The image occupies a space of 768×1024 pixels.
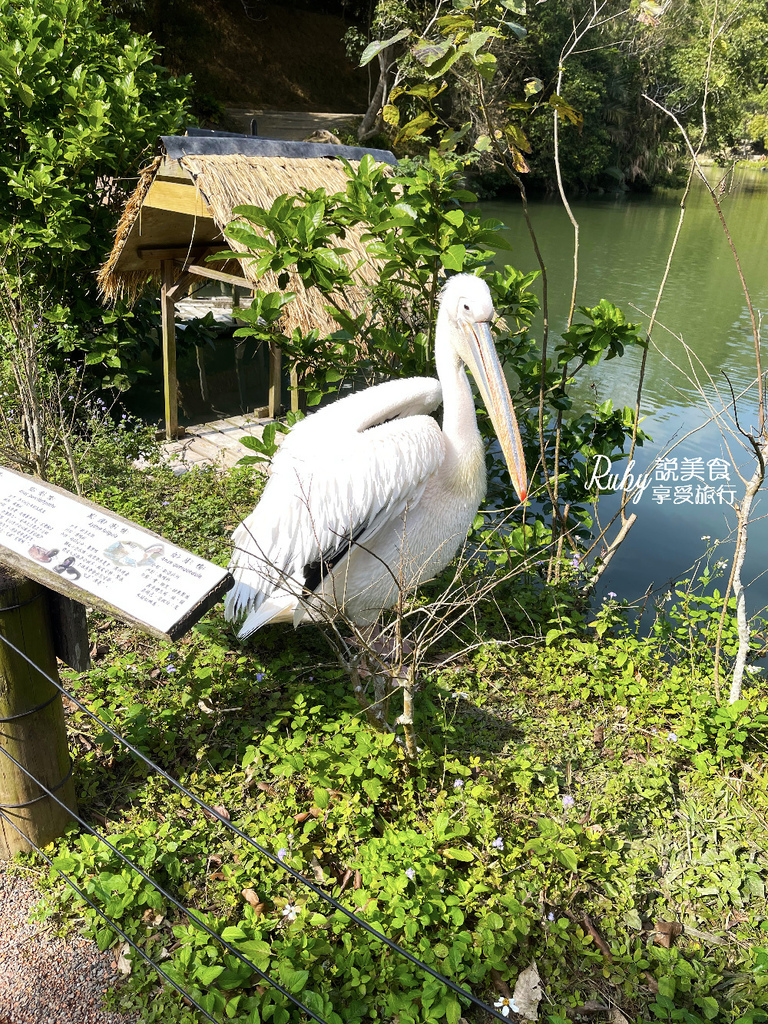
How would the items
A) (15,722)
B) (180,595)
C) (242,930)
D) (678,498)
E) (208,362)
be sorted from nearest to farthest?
1. (180,595)
2. (242,930)
3. (15,722)
4. (678,498)
5. (208,362)

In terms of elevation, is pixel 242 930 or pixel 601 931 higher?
pixel 242 930

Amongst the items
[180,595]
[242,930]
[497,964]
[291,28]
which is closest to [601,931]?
[497,964]

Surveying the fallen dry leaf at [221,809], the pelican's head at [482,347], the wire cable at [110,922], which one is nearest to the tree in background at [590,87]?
the pelican's head at [482,347]

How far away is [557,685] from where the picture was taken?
3273 mm

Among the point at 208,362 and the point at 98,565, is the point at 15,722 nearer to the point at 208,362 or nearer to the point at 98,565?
the point at 98,565

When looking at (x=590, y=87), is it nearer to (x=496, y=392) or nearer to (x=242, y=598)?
(x=496, y=392)

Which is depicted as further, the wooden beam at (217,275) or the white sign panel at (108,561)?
the wooden beam at (217,275)

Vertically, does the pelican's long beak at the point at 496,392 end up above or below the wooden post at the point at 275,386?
above

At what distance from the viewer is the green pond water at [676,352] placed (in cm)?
525

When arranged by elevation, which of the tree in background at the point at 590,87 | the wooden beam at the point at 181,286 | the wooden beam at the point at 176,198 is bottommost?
the wooden beam at the point at 181,286

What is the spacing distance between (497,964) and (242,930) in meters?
0.70

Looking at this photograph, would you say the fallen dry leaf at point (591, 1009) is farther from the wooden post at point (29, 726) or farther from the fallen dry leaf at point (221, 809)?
the wooden post at point (29, 726)

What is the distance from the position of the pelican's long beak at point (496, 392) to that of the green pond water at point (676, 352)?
70 centimetres

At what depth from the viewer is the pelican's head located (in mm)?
3152
